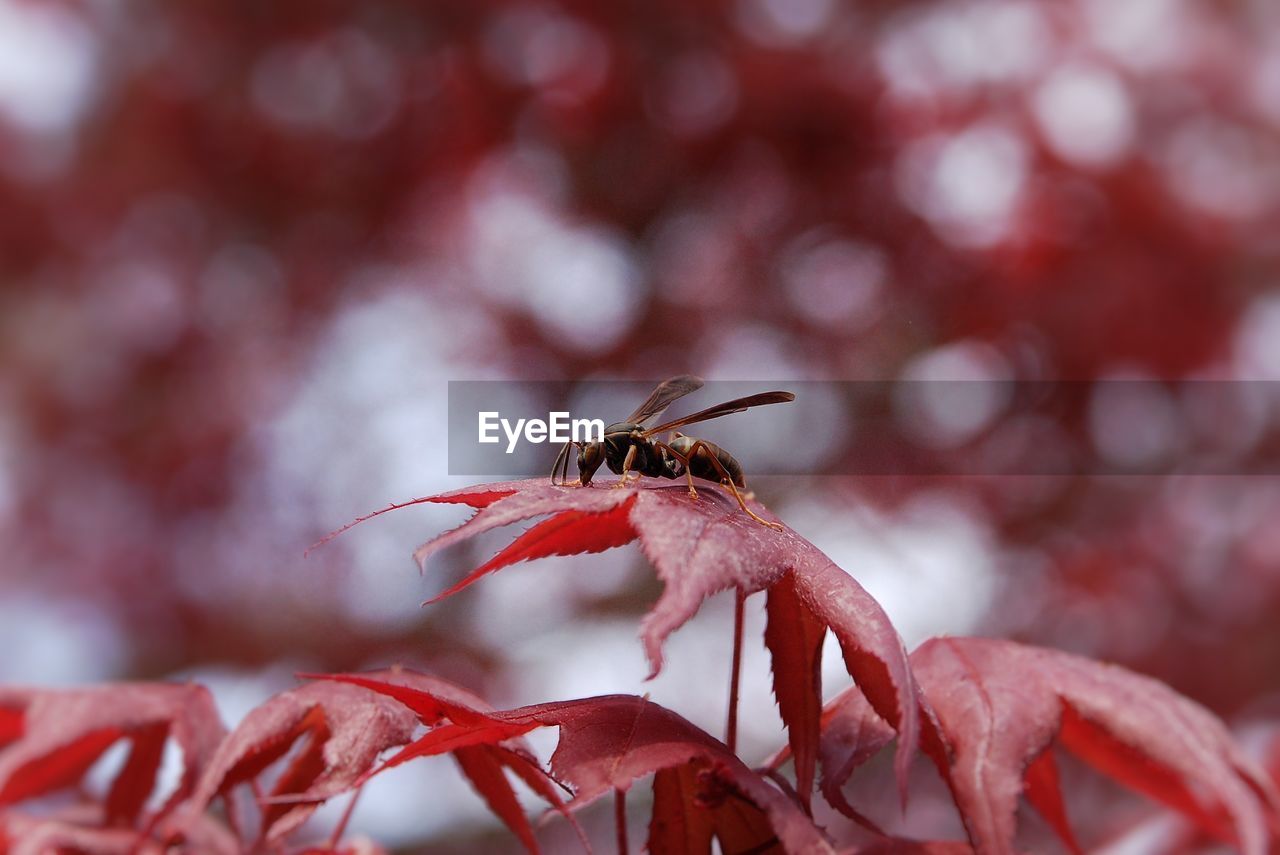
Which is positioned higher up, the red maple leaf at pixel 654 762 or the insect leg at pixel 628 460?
the insect leg at pixel 628 460

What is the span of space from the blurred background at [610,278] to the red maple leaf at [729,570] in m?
0.74

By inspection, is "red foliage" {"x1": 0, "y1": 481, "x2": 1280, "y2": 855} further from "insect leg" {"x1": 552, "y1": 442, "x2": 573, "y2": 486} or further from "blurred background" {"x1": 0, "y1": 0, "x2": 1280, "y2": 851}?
"blurred background" {"x1": 0, "y1": 0, "x2": 1280, "y2": 851}

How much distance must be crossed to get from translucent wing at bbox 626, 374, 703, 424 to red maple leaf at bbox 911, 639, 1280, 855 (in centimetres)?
14

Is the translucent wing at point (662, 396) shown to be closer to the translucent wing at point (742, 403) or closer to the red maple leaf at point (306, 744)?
the translucent wing at point (742, 403)

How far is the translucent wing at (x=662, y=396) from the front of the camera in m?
0.41

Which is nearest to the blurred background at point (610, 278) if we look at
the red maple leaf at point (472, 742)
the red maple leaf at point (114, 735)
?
the red maple leaf at point (114, 735)

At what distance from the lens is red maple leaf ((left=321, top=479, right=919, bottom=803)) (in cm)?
24

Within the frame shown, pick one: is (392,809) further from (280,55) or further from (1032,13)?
(1032,13)

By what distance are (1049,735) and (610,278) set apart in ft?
2.92

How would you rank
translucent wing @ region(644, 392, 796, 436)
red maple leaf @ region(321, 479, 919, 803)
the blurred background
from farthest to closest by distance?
the blurred background → translucent wing @ region(644, 392, 796, 436) → red maple leaf @ region(321, 479, 919, 803)

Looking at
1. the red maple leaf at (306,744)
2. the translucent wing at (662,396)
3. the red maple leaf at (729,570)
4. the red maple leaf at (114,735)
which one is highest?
the translucent wing at (662,396)

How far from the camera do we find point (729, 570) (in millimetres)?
248

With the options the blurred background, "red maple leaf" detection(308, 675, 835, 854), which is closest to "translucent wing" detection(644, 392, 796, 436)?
"red maple leaf" detection(308, 675, 835, 854)

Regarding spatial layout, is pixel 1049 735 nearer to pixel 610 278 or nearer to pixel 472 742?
pixel 472 742
